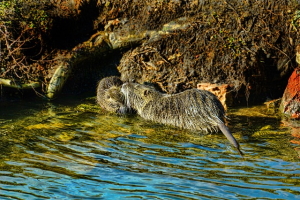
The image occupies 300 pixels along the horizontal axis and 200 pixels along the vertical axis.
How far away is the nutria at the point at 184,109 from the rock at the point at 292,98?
1.50 meters

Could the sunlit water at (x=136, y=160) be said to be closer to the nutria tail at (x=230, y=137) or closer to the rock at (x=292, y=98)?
the nutria tail at (x=230, y=137)

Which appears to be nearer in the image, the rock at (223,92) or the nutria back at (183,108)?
the nutria back at (183,108)

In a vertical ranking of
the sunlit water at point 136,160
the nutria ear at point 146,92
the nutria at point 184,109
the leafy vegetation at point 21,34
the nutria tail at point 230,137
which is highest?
the leafy vegetation at point 21,34

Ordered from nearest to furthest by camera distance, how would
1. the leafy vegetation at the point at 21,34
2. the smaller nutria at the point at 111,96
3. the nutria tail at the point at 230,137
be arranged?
the nutria tail at the point at 230,137 < the smaller nutria at the point at 111,96 < the leafy vegetation at the point at 21,34

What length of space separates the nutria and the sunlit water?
0.18 meters

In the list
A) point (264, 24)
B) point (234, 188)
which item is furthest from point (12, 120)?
point (264, 24)

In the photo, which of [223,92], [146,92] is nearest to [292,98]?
[223,92]

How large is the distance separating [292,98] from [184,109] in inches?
82.4

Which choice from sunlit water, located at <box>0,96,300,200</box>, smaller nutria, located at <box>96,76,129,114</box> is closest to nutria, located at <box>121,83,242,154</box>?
sunlit water, located at <box>0,96,300,200</box>

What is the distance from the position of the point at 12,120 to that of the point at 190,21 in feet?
13.2

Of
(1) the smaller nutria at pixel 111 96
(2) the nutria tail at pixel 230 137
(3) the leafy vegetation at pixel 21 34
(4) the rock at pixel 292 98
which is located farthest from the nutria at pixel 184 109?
(3) the leafy vegetation at pixel 21 34

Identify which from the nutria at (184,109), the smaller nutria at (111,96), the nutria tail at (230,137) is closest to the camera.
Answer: the nutria tail at (230,137)

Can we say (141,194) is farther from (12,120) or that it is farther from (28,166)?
(12,120)

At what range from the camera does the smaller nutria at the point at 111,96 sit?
329 inches
